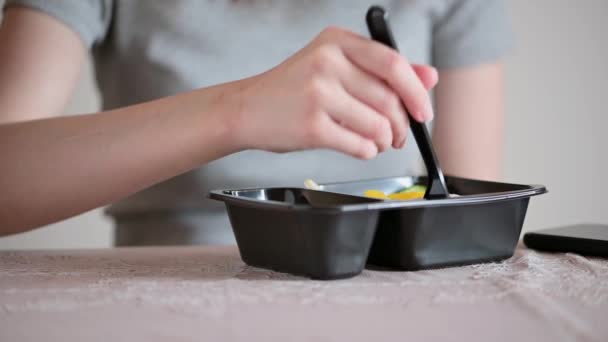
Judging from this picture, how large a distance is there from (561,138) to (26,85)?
4.19ft

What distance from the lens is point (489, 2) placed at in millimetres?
1204

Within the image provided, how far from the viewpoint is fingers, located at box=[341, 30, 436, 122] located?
59cm

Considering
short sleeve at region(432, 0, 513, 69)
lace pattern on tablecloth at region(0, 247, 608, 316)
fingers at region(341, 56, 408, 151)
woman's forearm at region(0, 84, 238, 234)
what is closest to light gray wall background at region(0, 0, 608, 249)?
short sleeve at region(432, 0, 513, 69)

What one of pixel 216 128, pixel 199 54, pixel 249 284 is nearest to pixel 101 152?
pixel 216 128

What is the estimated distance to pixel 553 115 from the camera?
1774 millimetres

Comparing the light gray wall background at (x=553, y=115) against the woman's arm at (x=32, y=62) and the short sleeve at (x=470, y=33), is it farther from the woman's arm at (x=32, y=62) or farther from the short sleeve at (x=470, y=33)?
the woman's arm at (x=32, y=62)

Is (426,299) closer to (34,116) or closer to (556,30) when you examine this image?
(34,116)

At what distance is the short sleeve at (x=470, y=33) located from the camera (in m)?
1.19

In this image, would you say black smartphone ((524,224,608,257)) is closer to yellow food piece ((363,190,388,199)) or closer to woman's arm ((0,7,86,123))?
yellow food piece ((363,190,388,199))

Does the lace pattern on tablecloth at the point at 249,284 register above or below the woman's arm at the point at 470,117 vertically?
below

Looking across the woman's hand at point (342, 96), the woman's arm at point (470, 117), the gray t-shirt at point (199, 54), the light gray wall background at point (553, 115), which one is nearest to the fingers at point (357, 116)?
the woman's hand at point (342, 96)

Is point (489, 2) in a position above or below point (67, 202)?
above

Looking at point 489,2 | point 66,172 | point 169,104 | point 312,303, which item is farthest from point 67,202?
point 489,2

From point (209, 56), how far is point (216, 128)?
39 cm
